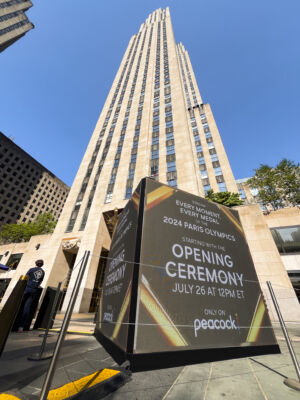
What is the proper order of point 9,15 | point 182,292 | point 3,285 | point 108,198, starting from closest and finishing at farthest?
point 182,292 < point 108,198 < point 3,285 < point 9,15

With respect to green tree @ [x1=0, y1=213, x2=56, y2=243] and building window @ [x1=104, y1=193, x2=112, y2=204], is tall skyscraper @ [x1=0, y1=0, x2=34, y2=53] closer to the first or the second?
green tree @ [x1=0, y1=213, x2=56, y2=243]

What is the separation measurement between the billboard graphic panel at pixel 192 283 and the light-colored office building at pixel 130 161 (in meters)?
7.23

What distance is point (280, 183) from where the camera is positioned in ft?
72.4

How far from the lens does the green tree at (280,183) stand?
21203mm

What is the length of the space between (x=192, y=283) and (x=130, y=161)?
24283 mm

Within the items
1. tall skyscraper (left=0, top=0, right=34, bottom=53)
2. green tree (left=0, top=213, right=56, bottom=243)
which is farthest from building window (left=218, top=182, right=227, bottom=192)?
tall skyscraper (left=0, top=0, right=34, bottom=53)

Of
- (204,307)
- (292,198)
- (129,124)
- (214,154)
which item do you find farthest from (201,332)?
(214,154)

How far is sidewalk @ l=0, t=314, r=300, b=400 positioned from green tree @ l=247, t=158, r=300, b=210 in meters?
23.4

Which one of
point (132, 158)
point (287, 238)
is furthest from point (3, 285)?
point (287, 238)

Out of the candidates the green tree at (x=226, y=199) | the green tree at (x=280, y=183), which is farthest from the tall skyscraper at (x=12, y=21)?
the green tree at (x=280, y=183)

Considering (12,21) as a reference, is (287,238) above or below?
below

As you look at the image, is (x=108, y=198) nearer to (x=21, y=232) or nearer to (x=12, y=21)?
(x=21, y=232)

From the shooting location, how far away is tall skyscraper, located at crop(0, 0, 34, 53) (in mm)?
54938

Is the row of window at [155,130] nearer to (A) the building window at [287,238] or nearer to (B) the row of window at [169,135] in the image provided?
(B) the row of window at [169,135]
